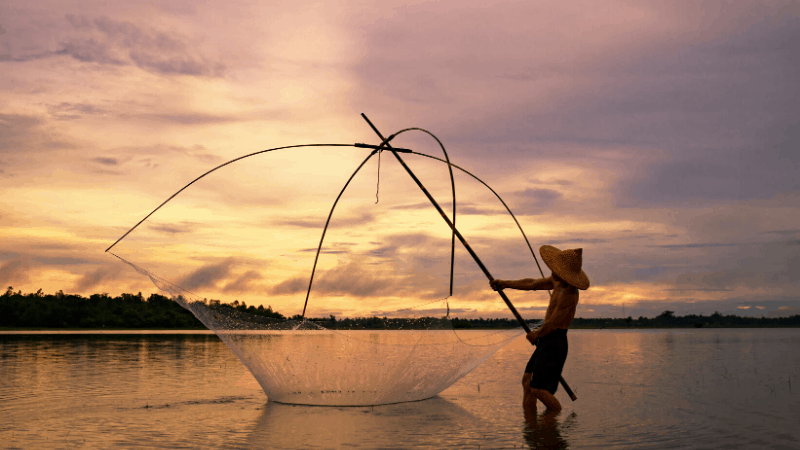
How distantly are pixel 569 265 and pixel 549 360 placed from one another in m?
1.27

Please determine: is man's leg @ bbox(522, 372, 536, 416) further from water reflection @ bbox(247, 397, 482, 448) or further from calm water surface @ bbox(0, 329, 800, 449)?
water reflection @ bbox(247, 397, 482, 448)

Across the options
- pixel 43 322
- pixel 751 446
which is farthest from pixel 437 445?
pixel 43 322

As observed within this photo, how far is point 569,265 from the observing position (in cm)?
852

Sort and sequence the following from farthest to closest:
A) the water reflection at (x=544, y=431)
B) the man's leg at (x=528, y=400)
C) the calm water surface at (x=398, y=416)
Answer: the man's leg at (x=528, y=400), the calm water surface at (x=398, y=416), the water reflection at (x=544, y=431)

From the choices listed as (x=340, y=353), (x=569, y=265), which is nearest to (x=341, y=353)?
(x=340, y=353)

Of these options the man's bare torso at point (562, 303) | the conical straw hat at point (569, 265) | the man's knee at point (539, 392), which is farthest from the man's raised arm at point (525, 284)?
the man's knee at point (539, 392)

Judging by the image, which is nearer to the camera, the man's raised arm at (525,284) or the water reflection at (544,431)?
the water reflection at (544,431)

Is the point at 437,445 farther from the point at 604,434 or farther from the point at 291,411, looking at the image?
the point at 291,411

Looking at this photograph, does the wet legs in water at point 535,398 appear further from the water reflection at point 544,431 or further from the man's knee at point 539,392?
the water reflection at point 544,431

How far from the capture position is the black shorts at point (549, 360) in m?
8.64

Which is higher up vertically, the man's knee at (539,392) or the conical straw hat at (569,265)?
the conical straw hat at (569,265)

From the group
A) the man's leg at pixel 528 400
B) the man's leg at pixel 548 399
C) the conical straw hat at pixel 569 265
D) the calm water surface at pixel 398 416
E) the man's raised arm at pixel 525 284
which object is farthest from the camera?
the man's leg at pixel 528 400

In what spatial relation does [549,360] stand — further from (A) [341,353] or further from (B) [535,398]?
(A) [341,353]

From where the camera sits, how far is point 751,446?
7.54 metres
